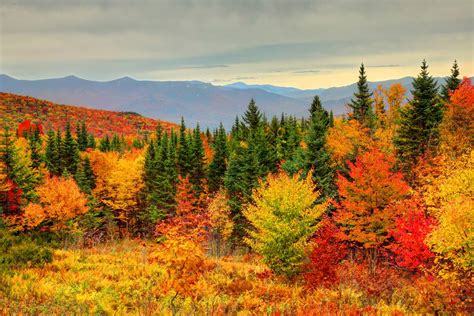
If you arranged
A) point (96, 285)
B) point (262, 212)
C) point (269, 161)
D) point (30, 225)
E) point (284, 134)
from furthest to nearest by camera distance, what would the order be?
1. point (284, 134)
2. point (269, 161)
3. point (30, 225)
4. point (262, 212)
5. point (96, 285)

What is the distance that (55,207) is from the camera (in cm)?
4438

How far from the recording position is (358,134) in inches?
1988

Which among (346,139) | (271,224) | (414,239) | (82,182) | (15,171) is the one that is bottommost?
(82,182)

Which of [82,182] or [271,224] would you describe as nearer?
[271,224]

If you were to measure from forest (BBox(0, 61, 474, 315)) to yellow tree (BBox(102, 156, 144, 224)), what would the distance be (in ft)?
1.05

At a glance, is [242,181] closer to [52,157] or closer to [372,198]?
[372,198]

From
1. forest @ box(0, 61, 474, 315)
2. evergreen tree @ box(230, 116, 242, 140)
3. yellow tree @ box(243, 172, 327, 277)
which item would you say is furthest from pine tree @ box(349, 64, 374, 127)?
yellow tree @ box(243, 172, 327, 277)

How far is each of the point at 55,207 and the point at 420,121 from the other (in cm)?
4295

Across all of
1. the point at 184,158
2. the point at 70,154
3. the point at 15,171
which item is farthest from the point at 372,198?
the point at 70,154

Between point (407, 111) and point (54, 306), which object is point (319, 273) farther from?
point (407, 111)

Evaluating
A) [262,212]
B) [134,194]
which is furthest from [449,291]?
[134,194]

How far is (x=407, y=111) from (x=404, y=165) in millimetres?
6368

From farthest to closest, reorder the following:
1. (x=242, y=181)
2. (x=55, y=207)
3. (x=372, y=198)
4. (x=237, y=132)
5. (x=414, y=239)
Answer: (x=237, y=132)
(x=242, y=181)
(x=55, y=207)
(x=372, y=198)
(x=414, y=239)

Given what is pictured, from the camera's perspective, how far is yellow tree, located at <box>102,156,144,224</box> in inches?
2448
